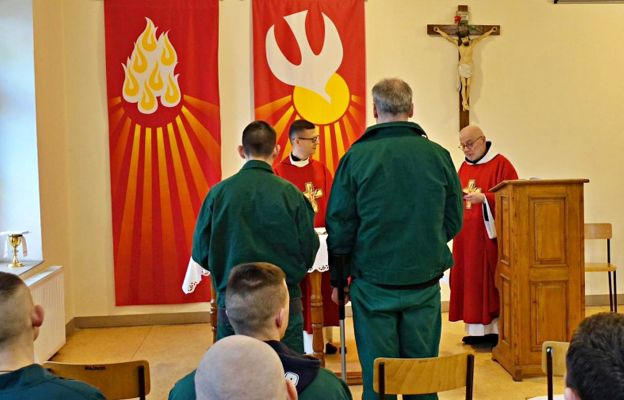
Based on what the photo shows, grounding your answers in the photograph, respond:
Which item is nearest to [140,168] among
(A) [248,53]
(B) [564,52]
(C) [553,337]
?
(A) [248,53]

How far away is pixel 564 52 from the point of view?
6016mm

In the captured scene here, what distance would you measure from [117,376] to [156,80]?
152 inches

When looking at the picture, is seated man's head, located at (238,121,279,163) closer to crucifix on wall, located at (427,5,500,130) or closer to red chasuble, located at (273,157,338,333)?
red chasuble, located at (273,157,338,333)

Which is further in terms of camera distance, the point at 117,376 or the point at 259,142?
the point at 259,142

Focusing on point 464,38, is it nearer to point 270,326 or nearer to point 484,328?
point 484,328

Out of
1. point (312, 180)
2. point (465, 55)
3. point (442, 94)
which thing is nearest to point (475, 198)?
point (312, 180)

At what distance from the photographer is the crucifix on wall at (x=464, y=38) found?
581 cm

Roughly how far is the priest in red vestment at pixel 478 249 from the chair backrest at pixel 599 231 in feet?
4.08

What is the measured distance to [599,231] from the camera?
566cm

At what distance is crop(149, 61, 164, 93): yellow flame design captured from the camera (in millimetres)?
5613

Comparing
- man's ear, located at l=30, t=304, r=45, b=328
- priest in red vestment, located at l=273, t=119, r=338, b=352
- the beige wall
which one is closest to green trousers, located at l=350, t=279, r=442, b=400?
man's ear, located at l=30, t=304, r=45, b=328

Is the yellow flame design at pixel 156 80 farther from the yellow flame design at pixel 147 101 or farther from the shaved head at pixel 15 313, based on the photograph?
the shaved head at pixel 15 313

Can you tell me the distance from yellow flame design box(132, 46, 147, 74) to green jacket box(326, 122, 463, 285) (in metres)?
3.39

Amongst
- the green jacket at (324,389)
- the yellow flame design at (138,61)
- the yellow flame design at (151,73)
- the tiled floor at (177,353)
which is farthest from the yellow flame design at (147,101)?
the green jacket at (324,389)
